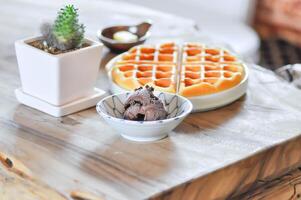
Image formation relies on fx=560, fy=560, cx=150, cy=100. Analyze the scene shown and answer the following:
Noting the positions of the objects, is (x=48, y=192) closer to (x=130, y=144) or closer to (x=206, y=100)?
(x=130, y=144)

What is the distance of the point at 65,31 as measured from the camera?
117cm

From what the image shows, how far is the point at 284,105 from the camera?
50.5 inches

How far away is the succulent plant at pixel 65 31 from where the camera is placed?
1148mm

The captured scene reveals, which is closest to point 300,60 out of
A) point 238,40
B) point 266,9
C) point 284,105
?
point 266,9

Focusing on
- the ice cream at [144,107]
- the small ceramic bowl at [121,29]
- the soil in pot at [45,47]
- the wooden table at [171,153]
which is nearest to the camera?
the wooden table at [171,153]

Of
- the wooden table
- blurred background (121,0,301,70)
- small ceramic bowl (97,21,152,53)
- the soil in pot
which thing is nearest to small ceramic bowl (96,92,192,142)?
the wooden table

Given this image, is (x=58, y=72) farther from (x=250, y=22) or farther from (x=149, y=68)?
(x=250, y=22)

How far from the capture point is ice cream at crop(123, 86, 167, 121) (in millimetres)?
1087

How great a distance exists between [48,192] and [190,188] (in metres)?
0.24

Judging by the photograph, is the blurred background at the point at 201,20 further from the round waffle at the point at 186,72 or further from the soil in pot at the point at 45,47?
the round waffle at the point at 186,72

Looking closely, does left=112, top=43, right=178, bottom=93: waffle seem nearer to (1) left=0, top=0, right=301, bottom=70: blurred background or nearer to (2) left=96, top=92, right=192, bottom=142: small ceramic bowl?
(2) left=96, top=92, right=192, bottom=142: small ceramic bowl

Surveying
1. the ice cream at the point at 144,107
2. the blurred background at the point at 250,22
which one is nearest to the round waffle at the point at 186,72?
the ice cream at the point at 144,107

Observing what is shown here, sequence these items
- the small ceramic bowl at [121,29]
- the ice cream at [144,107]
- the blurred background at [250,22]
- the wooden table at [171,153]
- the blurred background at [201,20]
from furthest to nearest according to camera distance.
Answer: the blurred background at [250,22] → the blurred background at [201,20] → the small ceramic bowl at [121,29] → the ice cream at [144,107] → the wooden table at [171,153]

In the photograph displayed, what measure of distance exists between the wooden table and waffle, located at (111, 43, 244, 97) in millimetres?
59
